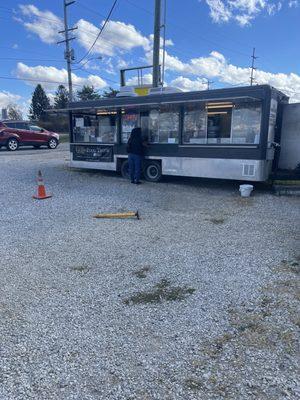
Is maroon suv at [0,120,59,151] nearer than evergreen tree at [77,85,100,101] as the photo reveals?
Yes

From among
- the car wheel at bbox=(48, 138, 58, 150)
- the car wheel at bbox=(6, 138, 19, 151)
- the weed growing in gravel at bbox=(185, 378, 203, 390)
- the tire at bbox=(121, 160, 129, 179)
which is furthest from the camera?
the car wheel at bbox=(48, 138, 58, 150)

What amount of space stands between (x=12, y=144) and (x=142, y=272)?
1908 centimetres

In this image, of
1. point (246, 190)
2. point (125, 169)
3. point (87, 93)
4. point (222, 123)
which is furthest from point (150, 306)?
point (87, 93)

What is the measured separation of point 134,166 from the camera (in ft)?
35.2

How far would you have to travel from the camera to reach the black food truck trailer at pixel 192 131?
899 cm

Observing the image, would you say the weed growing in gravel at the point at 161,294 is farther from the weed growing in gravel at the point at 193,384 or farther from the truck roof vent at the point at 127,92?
the truck roof vent at the point at 127,92

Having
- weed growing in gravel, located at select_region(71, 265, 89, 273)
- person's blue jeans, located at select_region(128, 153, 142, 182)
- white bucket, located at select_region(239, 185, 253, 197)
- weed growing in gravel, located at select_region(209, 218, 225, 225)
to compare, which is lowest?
weed growing in gravel, located at select_region(71, 265, 89, 273)

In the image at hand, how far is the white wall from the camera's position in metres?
9.83

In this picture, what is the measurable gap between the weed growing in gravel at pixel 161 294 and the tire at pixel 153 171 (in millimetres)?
7149

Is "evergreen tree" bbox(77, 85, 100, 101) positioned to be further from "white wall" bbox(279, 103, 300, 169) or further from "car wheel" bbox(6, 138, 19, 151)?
"white wall" bbox(279, 103, 300, 169)

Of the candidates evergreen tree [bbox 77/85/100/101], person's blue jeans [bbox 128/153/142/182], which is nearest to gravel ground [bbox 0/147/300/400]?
person's blue jeans [bbox 128/153/142/182]

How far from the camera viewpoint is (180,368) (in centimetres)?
268

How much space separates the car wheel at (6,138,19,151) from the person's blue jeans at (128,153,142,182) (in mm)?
12858

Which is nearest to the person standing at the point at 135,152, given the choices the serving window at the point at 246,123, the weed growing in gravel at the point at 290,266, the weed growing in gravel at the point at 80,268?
the serving window at the point at 246,123
